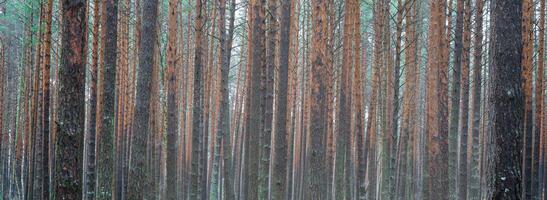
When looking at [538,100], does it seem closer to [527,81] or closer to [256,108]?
[527,81]

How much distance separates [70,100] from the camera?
5414 mm

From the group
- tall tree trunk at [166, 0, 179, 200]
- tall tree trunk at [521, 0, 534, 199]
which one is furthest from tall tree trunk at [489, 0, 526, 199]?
tall tree trunk at [166, 0, 179, 200]

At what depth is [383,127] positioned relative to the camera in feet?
34.9

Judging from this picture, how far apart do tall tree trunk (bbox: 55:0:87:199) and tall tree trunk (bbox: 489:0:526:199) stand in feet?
14.2

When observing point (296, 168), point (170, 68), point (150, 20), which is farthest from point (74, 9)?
point (296, 168)

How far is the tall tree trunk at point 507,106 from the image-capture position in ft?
18.9

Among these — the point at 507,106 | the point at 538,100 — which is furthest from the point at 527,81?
the point at 507,106

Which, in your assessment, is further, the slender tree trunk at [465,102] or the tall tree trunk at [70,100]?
the slender tree trunk at [465,102]

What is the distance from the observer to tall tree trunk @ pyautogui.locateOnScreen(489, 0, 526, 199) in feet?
18.9

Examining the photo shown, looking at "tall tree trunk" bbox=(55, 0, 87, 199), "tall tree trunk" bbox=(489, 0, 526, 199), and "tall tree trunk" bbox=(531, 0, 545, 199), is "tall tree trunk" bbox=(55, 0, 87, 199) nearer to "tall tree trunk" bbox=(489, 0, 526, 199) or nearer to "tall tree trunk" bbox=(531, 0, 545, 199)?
"tall tree trunk" bbox=(489, 0, 526, 199)

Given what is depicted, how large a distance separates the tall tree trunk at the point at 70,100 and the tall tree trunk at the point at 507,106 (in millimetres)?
4339

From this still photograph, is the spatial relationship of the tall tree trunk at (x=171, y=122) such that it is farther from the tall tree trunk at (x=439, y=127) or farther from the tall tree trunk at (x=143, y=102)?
the tall tree trunk at (x=439, y=127)

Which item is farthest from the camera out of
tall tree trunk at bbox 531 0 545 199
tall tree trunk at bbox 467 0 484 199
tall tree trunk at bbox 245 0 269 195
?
tall tree trunk at bbox 531 0 545 199

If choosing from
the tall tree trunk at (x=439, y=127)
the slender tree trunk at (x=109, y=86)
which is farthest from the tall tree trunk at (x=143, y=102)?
the tall tree trunk at (x=439, y=127)
